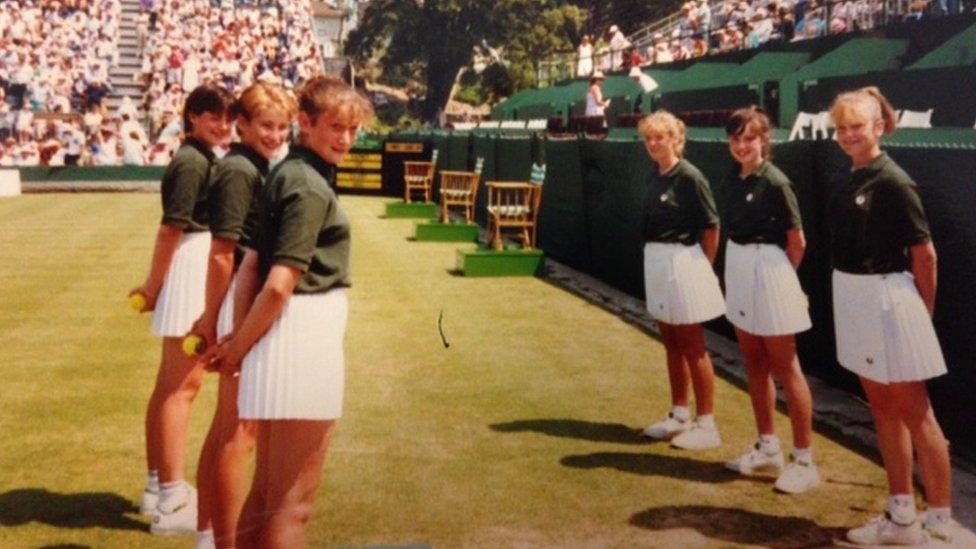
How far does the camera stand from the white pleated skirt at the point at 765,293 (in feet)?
20.3

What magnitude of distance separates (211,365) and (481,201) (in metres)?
19.2

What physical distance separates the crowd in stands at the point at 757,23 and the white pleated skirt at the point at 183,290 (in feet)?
53.9

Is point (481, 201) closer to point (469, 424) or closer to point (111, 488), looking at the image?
point (469, 424)

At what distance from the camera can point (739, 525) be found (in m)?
5.70

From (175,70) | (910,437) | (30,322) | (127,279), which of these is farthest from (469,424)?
(175,70)

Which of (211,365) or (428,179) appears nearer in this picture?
(211,365)

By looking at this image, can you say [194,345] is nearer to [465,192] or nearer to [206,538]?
[206,538]

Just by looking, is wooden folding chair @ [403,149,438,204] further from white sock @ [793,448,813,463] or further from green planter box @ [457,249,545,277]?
white sock @ [793,448,813,463]

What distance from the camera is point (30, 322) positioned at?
11.6 metres

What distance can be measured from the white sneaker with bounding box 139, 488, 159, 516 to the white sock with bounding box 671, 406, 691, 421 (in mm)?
3395

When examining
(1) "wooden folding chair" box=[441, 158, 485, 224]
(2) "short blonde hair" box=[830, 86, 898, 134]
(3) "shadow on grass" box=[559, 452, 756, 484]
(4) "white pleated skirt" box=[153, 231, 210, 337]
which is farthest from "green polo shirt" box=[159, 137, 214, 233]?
(1) "wooden folding chair" box=[441, 158, 485, 224]

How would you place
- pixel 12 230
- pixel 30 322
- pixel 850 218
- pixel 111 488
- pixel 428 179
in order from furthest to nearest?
1. pixel 428 179
2. pixel 12 230
3. pixel 30 322
4. pixel 111 488
5. pixel 850 218

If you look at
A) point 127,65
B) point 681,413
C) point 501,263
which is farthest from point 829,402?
point 127,65

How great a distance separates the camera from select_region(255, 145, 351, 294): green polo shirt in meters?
3.66
